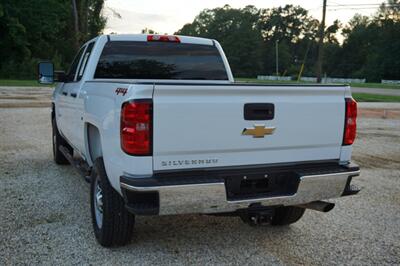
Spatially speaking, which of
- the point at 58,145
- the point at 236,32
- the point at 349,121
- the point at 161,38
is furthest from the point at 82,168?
the point at 236,32

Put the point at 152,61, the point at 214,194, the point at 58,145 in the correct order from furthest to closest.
→ the point at 58,145 → the point at 152,61 → the point at 214,194

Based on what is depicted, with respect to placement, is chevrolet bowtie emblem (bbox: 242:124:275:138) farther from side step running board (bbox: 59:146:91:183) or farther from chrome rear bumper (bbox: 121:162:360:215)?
side step running board (bbox: 59:146:91:183)

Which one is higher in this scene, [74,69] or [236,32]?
[236,32]

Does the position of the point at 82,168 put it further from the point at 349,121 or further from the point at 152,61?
the point at 349,121

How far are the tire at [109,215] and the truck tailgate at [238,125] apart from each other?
2.10ft

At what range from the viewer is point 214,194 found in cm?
324

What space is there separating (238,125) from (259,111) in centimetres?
21

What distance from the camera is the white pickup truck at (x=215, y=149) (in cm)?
314

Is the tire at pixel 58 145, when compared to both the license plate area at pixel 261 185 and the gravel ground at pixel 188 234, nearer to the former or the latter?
the gravel ground at pixel 188 234

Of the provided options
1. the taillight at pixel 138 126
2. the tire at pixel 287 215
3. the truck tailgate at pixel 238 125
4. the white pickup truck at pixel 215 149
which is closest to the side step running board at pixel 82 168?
the white pickup truck at pixel 215 149

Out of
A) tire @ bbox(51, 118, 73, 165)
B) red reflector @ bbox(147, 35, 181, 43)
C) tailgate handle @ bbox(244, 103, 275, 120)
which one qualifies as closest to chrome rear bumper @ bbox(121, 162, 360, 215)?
tailgate handle @ bbox(244, 103, 275, 120)

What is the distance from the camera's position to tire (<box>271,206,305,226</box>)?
4.34 meters

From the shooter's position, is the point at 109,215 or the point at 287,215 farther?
the point at 287,215

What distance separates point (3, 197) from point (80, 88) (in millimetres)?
1707
